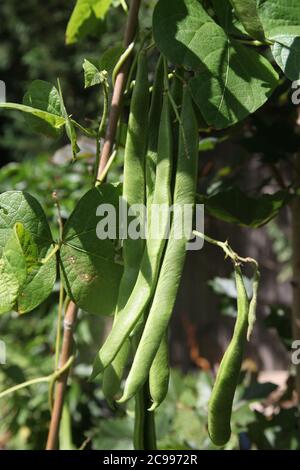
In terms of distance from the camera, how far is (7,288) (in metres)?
0.61

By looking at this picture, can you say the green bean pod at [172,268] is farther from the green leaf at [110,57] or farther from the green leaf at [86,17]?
the green leaf at [86,17]

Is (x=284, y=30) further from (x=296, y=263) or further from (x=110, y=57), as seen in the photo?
(x=296, y=263)

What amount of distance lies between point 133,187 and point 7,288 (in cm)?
16

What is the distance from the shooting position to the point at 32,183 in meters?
1.93

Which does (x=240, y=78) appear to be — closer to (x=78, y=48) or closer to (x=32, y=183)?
(x=32, y=183)

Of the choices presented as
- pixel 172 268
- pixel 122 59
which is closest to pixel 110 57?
pixel 122 59

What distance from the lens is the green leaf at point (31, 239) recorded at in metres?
0.66

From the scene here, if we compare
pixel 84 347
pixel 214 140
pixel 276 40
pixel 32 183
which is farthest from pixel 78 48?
pixel 276 40

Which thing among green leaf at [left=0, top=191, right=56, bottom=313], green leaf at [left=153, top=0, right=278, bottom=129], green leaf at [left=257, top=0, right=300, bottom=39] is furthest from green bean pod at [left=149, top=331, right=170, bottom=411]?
green leaf at [left=257, top=0, right=300, bottom=39]

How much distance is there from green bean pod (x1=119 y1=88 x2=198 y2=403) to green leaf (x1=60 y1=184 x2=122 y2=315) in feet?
0.25

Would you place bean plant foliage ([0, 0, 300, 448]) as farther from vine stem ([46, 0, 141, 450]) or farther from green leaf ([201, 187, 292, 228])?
green leaf ([201, 187, 292, 228])

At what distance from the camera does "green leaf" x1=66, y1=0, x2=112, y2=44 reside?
0.92 metres

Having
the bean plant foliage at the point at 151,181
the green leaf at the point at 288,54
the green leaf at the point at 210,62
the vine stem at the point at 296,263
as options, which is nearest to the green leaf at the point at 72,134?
the bean plant foliage at the point at 151,181
